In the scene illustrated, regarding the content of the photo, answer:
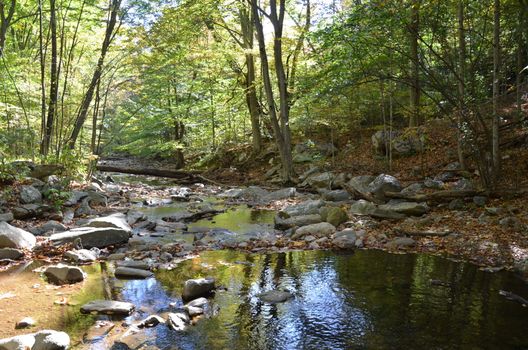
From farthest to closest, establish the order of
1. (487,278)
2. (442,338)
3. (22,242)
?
1. (22,242)
2. (487,278)
3. (442,338)

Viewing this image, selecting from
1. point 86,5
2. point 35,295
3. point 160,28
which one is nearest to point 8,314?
point 35,295

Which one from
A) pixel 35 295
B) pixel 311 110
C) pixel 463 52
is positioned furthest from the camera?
pixel 311 110

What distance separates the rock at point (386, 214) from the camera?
8.52 m

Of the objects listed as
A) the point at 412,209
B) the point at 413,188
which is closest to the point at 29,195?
the point at 412,209

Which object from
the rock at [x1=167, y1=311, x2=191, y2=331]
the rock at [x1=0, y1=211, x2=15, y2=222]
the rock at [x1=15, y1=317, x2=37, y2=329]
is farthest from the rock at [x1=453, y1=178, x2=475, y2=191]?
the rock at [x1=0, y1=211, x2=15, y2=222]

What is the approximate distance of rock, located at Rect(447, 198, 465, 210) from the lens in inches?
332

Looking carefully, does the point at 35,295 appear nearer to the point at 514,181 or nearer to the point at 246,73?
the point at 514,181

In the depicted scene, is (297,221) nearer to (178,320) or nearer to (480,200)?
(480,200)

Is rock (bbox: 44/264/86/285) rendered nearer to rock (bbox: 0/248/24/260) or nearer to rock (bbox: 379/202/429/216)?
rock (bbox: 0/248/24/260)

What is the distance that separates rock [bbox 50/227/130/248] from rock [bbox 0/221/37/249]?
359 mm

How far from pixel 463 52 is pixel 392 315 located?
801 centimetres

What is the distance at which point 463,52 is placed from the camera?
9.90 m

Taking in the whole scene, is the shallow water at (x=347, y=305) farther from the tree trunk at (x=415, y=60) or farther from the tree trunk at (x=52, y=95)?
the tree trunk at (x=52, y=95)

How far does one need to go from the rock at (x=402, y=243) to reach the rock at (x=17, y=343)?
5.47 m
